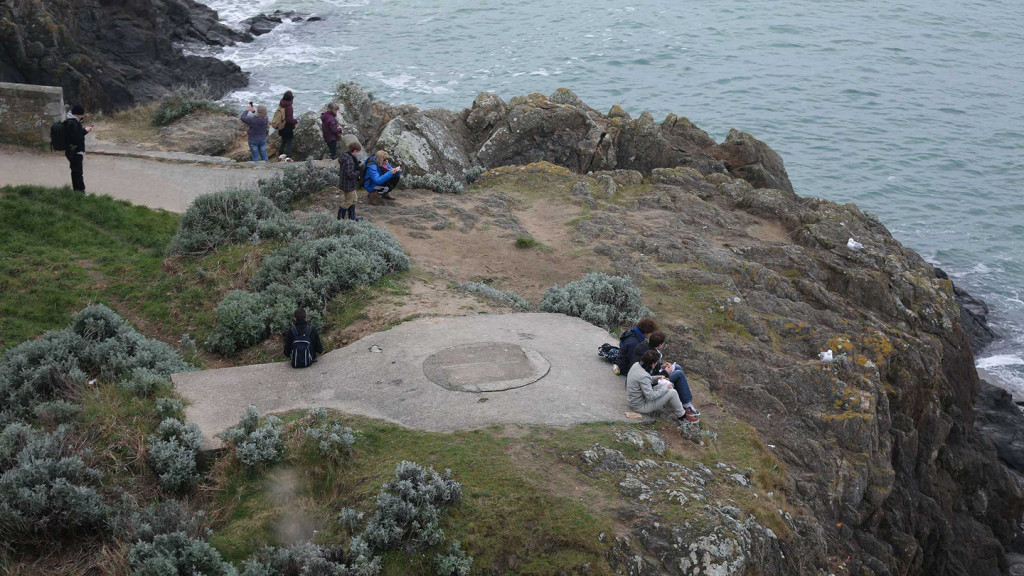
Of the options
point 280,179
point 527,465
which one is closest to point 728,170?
point 280,179

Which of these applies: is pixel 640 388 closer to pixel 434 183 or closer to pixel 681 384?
pixel 681 384

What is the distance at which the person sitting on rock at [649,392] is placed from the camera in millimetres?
9805

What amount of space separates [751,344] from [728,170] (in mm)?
11414

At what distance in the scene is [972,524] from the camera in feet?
51.6

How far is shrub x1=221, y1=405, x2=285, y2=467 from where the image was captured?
27.6ft

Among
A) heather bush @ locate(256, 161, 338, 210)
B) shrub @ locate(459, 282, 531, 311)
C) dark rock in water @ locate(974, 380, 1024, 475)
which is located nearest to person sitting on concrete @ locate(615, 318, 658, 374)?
shrub @ locate(459, 282, 531, 311)

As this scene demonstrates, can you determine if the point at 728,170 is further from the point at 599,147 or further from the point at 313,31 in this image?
the point at 313,31

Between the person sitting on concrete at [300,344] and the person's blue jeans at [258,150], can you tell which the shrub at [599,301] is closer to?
the person sitting on concrete at [300,344]

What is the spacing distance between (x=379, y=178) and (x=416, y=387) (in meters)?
8.22

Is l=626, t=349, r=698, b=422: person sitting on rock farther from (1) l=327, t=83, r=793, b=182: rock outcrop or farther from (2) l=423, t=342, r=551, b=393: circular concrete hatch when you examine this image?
(1) l=327, t=83, r=793, b=182: rock outcrop

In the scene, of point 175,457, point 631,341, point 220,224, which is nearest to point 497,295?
point 631,341

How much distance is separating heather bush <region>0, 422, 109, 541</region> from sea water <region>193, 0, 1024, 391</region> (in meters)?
24.9

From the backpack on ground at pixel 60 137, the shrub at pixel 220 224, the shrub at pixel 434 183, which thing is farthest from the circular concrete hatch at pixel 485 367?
the backpack on ground at pixel 60 137

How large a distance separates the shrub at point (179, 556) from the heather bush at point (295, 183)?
985 cm
